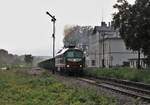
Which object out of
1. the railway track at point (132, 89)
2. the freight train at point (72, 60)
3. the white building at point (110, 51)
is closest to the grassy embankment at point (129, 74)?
the railway track at point (132, 89)

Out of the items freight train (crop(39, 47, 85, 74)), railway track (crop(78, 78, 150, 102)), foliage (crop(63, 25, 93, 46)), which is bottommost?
railway track (crop(78, 78, 150, 102))

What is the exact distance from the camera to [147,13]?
184 feet

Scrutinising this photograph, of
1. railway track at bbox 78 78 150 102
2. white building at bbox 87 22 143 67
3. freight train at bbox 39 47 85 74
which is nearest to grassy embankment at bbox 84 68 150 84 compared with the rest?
railway track at bbox 78 78 150 102

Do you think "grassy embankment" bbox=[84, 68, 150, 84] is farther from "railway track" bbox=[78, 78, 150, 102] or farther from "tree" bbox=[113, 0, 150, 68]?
"tree" bbox=[113, 0, 150, 68]

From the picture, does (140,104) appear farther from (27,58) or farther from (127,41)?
(27,58)

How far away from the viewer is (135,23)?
192 ft

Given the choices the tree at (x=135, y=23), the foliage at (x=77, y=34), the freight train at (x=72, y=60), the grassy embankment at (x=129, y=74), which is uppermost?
the foliage at (x=77, y=34)

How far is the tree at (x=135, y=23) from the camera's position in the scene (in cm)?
5622

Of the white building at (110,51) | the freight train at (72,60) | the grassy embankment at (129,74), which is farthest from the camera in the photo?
the white building at (110,51)

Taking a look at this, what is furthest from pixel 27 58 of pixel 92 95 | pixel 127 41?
pixel 92 95

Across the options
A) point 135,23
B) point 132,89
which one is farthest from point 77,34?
point 132,89

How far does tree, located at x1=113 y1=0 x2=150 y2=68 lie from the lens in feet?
184

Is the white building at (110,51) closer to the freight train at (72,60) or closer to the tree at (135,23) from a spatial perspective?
the tree at (135,23)

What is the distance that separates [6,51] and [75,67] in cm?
14424
